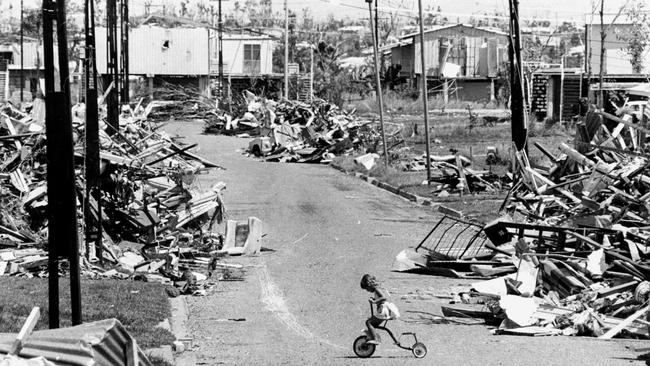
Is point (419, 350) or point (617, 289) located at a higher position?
point (617, 289)

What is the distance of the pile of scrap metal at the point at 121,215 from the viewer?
57.5 ft

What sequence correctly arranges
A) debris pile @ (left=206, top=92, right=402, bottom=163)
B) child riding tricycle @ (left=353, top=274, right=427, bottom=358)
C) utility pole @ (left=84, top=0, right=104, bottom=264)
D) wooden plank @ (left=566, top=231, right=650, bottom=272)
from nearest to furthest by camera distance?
child riding tricycle @ (left=353, top=274, right=427, bottom=358)
wooden plank @ (left=566, top=231, right=650, bottom=272)
utility pole @ (left=84, top=0, right=104, bottom=264)
debris pile @ (left=206, top=92, right=402, bottom=163)

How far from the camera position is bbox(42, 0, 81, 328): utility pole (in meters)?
10.0

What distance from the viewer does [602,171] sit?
18.7m

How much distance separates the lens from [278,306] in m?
15.3

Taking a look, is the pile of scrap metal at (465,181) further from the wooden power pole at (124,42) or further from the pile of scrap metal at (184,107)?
the pile of scrap metal at (184,107)

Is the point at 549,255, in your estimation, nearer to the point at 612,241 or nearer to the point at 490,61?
the point at 612,241

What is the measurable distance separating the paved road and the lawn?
0.49 m

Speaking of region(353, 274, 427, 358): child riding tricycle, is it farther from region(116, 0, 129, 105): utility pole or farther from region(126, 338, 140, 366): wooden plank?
region(116, 0, 129, 105): utility pole

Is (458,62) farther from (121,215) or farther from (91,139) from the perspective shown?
(91,139)

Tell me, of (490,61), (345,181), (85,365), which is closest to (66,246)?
(85,365)

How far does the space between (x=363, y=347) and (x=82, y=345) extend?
5178mm

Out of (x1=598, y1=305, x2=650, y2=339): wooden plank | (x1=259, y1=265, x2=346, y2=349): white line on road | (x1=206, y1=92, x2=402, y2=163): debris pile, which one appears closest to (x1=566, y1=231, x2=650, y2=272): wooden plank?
(x1=598, y1=305, x2=650, y2=339): wooden plank

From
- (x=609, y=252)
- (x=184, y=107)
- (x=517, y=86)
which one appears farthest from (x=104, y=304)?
(x=184, y=107)
